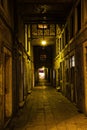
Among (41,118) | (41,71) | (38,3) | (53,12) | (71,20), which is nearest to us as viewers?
(41,118)

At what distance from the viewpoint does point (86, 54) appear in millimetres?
10953

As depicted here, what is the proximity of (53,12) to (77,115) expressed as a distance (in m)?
7.59

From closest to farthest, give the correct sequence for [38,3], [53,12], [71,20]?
[38,3], [71,20], [53,12]

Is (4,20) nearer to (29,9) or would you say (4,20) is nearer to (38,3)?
(38,3)

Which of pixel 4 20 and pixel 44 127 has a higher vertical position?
pixel 4 20

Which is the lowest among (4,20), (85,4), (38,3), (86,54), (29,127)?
(29,127)

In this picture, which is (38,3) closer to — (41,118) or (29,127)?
(41,118)

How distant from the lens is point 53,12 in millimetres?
16250

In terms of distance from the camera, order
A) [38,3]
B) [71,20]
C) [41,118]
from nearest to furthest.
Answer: [41,118], [38,3], [71,20]

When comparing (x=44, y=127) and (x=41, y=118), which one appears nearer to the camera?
(x=44, y=127)

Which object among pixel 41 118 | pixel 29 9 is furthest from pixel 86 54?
pixel 29 9

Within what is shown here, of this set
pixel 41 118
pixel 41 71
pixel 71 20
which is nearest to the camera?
pixel 41 118

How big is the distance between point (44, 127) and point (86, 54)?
3.81 metres

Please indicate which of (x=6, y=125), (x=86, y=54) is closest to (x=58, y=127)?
(x=6, y=125)
